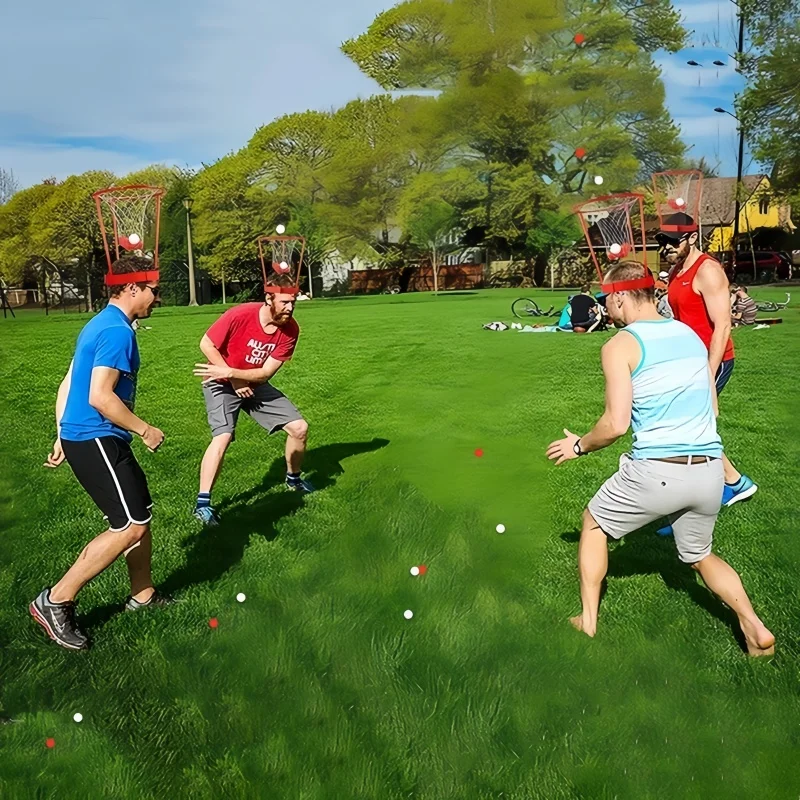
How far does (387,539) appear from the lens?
172 inches

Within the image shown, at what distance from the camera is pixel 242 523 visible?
4.71m

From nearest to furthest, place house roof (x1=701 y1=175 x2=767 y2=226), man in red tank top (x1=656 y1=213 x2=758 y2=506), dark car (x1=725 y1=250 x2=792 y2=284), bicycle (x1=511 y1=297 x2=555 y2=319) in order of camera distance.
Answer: man in red tank top (x1=656 y1=213 x2=758 y2=506)
bicycle (x1=511 y1=297 x2=555 y2=319)
dark car (x1=725 y1=250 x2=792 y2=284)
house roof (x1=701 y1=175 x2=767 y2=226)

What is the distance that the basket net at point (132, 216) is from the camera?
11.5ft

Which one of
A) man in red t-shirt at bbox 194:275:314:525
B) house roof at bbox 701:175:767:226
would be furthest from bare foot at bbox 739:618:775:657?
house roof at bbox 701:175:767:226

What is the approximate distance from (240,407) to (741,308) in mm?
11362

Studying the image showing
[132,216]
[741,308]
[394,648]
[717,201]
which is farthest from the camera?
[717,201]

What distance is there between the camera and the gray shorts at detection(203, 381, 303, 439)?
5.10 metres

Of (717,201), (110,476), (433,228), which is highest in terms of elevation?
(717,201)

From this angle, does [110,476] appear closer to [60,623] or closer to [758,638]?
[60,623]

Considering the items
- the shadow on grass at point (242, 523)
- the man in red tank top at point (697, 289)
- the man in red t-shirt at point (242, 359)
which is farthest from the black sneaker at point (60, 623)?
the man in red tank top at point (697, 289)

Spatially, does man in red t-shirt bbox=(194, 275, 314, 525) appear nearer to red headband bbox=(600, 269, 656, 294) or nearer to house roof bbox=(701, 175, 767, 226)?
red headband bbox=(600, 269, 656, 294)

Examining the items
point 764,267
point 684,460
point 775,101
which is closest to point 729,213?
point 764,267

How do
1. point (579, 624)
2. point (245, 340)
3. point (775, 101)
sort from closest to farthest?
point (579, 624) → point (245, 340) → point (775, 101)

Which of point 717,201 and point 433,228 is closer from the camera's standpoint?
point 433,228
